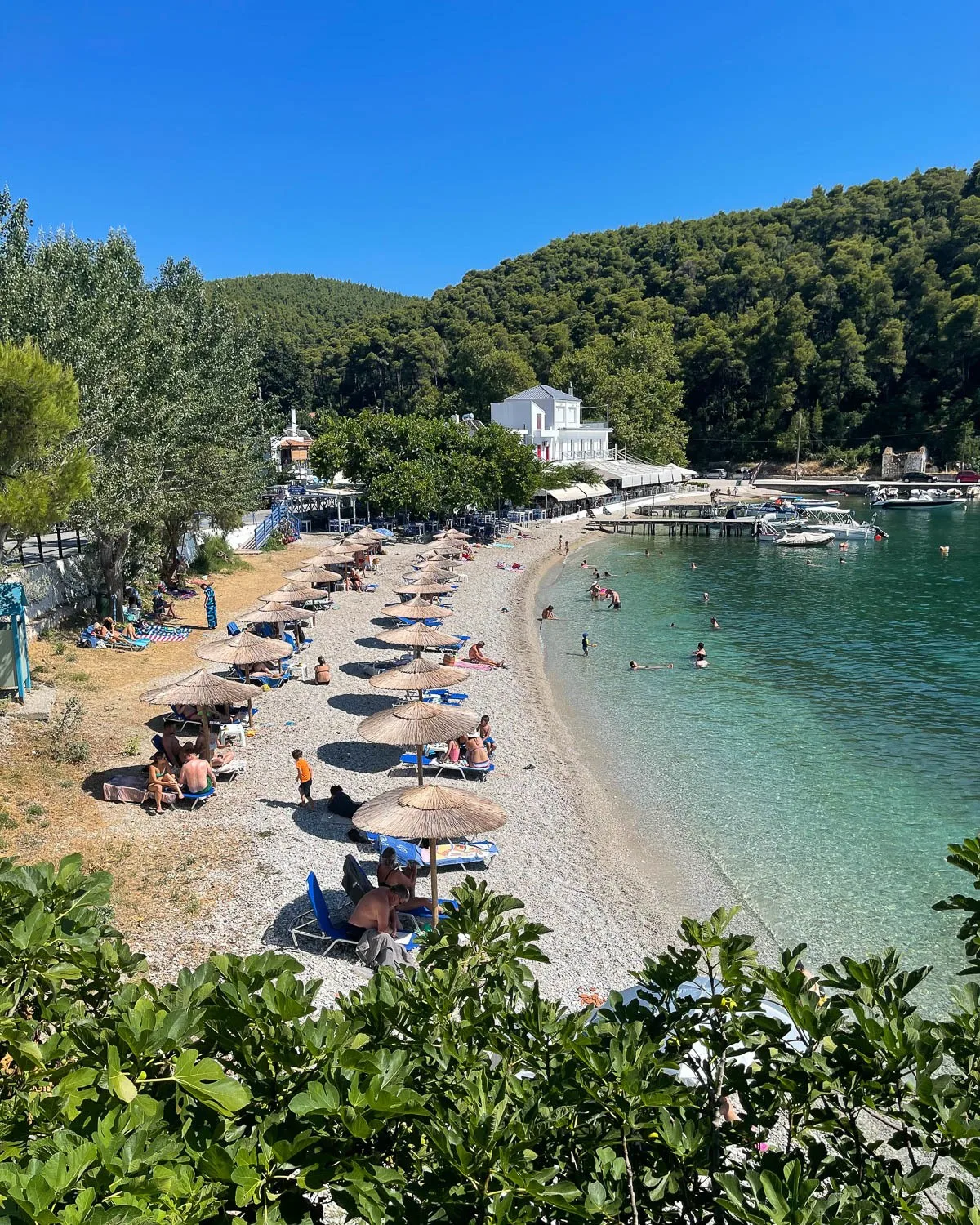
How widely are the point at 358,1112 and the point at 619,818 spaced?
12.7 m

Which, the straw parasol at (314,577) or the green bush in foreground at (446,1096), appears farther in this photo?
the straw parasol at (314,577)

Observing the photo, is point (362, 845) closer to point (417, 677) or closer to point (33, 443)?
point (417, 677)

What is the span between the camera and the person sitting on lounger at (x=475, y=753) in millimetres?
15555

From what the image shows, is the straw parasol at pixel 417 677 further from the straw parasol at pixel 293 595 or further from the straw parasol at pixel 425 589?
the straw parasol at pixel 425 589

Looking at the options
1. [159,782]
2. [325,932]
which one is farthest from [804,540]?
[325,932]

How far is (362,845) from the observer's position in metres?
12.3

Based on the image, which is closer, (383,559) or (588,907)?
(588,907)

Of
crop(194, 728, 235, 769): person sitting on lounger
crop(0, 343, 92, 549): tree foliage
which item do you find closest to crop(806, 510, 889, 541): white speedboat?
crop(194, 728, 235, 769): person sitting on lounger

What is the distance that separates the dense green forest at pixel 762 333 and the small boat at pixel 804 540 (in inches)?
1371

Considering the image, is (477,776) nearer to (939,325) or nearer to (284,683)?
(284,683)

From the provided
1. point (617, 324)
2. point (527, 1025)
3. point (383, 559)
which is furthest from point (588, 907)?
point (617, 324)

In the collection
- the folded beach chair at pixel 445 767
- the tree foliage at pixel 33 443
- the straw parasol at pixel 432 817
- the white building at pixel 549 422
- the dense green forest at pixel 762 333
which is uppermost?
the dense green forest at pixel 762 333

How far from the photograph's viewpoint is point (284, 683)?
20469mm

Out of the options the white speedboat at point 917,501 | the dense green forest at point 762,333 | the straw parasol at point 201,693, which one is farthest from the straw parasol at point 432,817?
the dense green forest at point 762,333
